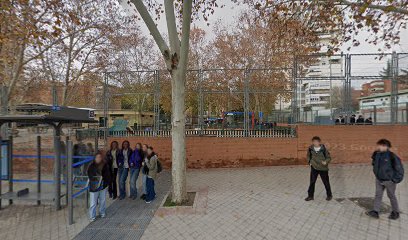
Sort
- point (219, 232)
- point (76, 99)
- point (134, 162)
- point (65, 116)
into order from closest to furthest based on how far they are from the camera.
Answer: point (219, 232) → point (65, 116) → point (134, 162) → point (76, 99)

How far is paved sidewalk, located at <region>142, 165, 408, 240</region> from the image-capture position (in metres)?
4.20

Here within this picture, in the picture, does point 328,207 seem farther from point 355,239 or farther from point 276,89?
point 276,89

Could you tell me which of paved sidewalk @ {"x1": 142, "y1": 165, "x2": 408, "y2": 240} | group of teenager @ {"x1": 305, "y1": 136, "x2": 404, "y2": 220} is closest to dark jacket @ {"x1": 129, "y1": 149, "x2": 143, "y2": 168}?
paved sidewalk @ {"x1": 142, "y1": 165, "x2": 408, "y2": 240}

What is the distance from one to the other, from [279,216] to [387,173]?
2162 mm

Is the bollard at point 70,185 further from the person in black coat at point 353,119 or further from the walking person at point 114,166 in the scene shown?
the person in black coat at point 353,119

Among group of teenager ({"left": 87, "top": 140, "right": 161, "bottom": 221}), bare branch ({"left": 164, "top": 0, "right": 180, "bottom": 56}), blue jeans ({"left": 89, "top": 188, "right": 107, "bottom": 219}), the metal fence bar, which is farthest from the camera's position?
the metal fence bar

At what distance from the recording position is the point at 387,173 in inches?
177

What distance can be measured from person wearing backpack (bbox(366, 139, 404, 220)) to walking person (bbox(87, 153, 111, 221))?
543 cm

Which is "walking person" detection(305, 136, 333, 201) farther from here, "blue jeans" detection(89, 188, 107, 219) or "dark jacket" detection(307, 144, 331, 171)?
"blue jeans" detection(89, 188, 107, 219)

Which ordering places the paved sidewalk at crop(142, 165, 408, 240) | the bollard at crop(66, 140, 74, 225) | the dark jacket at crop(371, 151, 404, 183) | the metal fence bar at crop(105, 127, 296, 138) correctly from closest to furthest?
the paved sidewalk at crop(142, 165, 408, 240) < the dark jacket at crop(371, 151, 404, 183) < the bollard at crop(66, 140, 74, 225) < the metal fence bar at crop(105, 127, 296, 138)

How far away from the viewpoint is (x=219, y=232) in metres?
4.31

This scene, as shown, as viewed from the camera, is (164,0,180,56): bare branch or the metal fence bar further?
the metal fence bar

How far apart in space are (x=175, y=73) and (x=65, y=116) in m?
2.52

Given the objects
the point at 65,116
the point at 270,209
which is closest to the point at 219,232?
the point at 270,209
